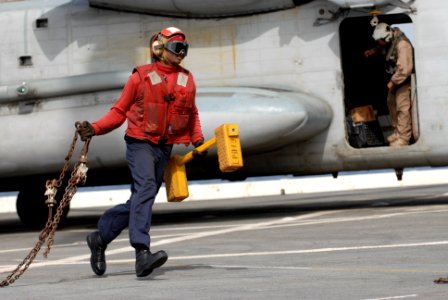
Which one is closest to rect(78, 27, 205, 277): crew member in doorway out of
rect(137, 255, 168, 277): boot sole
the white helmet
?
rect(137, 255, 168, 277): boot sole

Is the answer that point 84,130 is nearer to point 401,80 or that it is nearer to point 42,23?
point 401,80

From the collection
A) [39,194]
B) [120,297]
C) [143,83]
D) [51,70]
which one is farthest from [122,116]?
[39,194]

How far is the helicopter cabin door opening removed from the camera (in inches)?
581

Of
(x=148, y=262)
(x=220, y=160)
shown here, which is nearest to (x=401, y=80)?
(x=220, y=160)

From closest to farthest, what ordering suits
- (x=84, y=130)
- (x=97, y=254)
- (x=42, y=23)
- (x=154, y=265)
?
(x=154, y=265), (x=84, y=130), (x=97, y=254), (x=42, y=23)

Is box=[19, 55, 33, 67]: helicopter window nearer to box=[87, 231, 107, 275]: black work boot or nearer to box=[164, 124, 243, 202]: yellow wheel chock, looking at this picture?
box=[164, 124, 243, 202]: yellow wheel chock

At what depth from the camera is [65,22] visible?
1494 centimetres

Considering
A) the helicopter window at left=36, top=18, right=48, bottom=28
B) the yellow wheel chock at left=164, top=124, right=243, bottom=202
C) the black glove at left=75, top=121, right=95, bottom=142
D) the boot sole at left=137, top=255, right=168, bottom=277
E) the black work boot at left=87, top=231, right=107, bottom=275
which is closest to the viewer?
the boot sole at left=137, top=255, right=168, bottom=277

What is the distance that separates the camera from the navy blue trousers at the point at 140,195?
7895 mm

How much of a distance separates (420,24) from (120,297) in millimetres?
8518

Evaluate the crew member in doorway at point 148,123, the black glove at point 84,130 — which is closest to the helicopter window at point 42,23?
the crew member in doorway at point 148,123

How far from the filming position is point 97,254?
807 centimetres

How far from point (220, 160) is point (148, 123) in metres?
0.67

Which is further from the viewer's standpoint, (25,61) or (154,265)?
(25,61)
